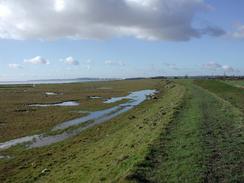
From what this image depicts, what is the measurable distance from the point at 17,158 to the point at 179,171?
35.9ft

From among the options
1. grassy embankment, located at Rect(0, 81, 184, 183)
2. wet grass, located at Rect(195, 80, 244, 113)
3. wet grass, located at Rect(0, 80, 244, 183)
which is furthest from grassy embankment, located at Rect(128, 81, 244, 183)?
wet grass, located at Rect(195, 80, 244, 113)

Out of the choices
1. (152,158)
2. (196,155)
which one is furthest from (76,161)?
(196,155)

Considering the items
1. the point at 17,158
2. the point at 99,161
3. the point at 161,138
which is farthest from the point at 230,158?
the point at 17,158

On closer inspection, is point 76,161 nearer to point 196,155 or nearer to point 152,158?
point 152,158

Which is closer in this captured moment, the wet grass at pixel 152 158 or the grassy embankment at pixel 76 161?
the wet grass at pixel 152 158

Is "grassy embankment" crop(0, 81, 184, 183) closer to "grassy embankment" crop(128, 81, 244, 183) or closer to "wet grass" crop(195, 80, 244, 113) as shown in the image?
"grassy embankment" crop(128, 81, 244, 183)

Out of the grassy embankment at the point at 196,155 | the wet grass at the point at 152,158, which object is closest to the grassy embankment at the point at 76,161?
the wet grass at the point at 152,158

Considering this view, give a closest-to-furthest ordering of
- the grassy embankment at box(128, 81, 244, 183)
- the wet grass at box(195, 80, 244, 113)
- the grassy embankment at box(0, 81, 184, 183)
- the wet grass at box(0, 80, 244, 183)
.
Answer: the grassy embankment at box(128, 81, 244, 183) < the wet grass at box(0, 80, 244, 183) < the grassy embankment at box(0, 81, 184, 183) < the wet grass at box(195, 80, 244, 113)

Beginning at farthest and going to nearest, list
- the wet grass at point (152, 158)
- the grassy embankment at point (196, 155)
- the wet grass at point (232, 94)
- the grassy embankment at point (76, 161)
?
the wet grass at point (232, 94)
the grassy embankment at point (76, 161)
the wet grass at point (152, 158)
the grassy embankment at point (196, 155)

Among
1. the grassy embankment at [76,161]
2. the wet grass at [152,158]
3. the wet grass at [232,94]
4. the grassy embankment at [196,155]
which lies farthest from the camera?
the wet grass at [232,94]

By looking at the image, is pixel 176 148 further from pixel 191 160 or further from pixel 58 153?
pixel 58 153

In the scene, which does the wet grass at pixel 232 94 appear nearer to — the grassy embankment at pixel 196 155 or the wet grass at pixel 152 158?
the grassy embankment at pixel 196 155

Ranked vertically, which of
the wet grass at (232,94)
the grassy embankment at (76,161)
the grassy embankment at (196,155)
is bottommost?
the grassy embankment at (76,161)

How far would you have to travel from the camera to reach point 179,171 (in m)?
10.6
